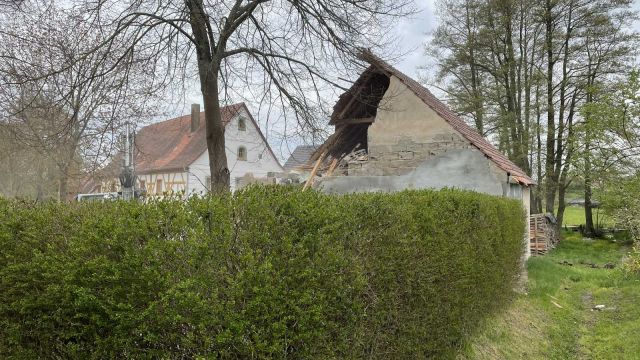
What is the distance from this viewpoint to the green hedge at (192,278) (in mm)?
2275

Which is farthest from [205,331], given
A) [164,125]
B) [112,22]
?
[164,125]

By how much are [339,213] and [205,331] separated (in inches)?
49.5

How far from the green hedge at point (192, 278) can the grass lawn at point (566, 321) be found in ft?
11.2

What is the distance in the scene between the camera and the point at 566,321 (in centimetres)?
884

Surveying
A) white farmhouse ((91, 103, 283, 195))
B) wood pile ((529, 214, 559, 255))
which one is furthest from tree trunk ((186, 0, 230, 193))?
white farmhouse ((91, 103, 283, 195))

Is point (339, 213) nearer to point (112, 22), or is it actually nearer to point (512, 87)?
point (112, 22)

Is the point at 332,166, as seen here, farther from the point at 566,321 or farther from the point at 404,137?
the point at 566,321

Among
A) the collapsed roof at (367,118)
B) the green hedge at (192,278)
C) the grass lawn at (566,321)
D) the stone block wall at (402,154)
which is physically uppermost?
the collapsed roof at (367,118)

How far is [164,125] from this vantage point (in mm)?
34781

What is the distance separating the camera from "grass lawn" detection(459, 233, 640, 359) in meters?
6.78

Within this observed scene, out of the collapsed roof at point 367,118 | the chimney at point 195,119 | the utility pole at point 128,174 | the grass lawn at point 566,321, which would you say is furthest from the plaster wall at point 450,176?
the chimney at point 195,119

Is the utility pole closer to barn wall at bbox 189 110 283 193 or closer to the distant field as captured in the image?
barn wall at bbox 189 110 283 193

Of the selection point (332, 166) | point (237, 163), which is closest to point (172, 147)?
point (237, 163)

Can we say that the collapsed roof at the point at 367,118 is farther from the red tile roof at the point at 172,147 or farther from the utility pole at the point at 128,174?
the red tile roof at the point at 172,147
